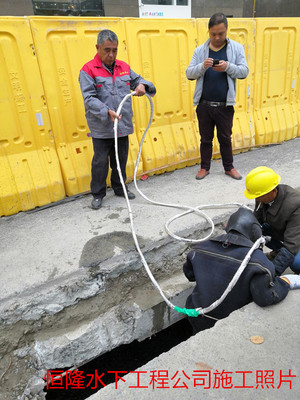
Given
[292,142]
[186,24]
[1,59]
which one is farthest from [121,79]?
[292,142]

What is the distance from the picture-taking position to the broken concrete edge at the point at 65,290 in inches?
94.8

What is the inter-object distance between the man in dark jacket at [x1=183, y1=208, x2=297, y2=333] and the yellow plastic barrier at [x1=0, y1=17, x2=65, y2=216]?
7.53 feet

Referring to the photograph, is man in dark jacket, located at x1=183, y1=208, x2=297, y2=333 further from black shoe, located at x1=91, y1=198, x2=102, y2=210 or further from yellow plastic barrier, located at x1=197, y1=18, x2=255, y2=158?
yellow plastic barrier, located at x1=197, y1=18, x2=255, y2=158

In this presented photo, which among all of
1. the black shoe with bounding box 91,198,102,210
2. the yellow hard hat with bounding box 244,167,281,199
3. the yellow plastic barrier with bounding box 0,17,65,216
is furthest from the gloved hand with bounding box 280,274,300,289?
the yellow plastic barrier with bounding box 0,17,65,216

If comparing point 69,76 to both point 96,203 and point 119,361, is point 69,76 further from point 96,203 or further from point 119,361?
point 119,361

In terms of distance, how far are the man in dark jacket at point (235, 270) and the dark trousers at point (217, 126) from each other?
2.15 metres

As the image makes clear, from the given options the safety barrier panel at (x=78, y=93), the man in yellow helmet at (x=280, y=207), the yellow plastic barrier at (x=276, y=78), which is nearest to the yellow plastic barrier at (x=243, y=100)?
the safety barrier panel at (x=78, y=93)

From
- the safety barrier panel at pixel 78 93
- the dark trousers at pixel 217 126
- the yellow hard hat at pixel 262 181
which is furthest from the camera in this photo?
the dark trousers at pixel 217 126

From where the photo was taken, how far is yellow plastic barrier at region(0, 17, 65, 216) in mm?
3338

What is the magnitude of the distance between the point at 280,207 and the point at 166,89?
8.76 feet

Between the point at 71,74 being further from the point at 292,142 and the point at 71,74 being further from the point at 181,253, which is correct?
the point at 292,142

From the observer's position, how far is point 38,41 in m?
3.43

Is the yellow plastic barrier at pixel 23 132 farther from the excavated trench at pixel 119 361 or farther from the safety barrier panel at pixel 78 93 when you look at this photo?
the excavated trench at pixel 119 361

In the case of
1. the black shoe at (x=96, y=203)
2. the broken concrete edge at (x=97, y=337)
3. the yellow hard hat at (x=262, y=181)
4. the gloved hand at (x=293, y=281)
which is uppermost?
the yellow hard hat at (x=262, y=181)
